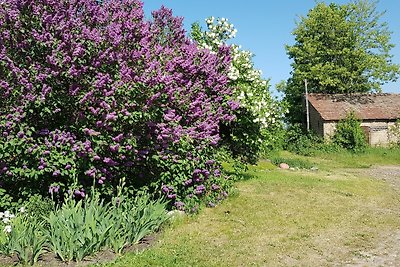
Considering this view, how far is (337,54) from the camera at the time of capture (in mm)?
38812

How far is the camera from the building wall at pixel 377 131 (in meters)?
33.4

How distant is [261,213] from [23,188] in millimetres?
4998

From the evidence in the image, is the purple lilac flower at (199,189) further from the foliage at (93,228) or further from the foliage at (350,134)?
the foliage at (350,134)

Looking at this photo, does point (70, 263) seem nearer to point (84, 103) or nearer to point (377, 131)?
point (84, 103)

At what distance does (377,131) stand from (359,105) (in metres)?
2.89

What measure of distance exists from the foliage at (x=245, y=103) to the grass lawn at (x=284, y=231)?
4.35 ft

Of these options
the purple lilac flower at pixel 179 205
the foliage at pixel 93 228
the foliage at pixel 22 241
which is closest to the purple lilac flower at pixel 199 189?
the purple lilac flower at pixel 179 205

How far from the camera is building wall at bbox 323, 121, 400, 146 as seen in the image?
33406 millimetres

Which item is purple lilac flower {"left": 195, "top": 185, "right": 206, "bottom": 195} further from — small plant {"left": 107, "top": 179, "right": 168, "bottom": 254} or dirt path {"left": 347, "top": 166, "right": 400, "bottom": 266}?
dirt path {"left": 347, "top": 166, "right": 400, "bottom": 266}

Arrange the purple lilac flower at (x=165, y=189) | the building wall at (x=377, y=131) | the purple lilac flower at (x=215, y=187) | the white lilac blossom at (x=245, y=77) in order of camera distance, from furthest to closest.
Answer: the building wall at (x=377, y=131), the white lilac blossom at (x=245, y=77), the purple lilac flower at (x=215, y=187), the purple lilac flower at (x=165, y=189)

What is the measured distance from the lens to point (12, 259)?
614 cm

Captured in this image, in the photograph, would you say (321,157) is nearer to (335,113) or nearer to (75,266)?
(335,113)

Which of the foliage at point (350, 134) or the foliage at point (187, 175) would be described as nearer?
the foliage at point (187, 175)

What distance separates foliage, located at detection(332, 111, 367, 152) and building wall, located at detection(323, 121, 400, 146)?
1272 millimetres
